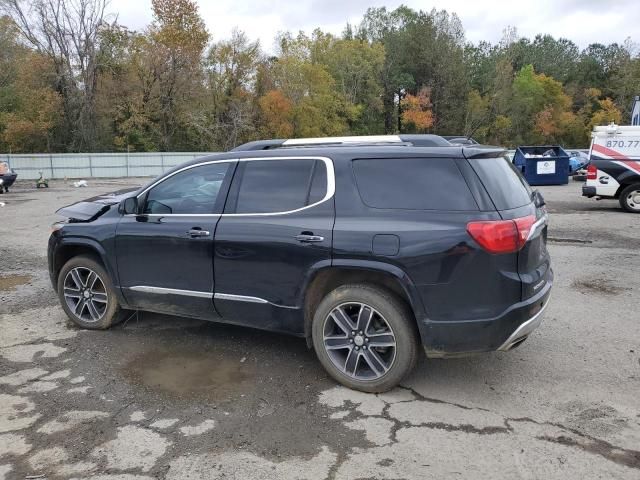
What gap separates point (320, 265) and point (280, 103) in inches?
1764

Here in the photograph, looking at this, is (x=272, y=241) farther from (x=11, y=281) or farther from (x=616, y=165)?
(x=616, y=165)

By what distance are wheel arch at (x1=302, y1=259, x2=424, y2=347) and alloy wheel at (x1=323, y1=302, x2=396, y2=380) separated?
19cm

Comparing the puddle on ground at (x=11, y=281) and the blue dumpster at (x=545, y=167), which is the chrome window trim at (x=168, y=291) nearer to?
the puddle on ground at (x=11, y=281)

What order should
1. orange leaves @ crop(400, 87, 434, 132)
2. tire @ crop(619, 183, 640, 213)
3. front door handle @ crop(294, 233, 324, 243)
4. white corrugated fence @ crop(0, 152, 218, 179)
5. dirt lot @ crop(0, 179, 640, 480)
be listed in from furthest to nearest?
orange leaves @ crop(400, 87, 434, 132) < white corrugated fence @ crop(0, 152, 218, 179) < tire @ crop(619, 183, 640, 213) < front door handle @ crop(294, 233, 324, 243) < dirt lot @ crop(0, 179, 640, 480)

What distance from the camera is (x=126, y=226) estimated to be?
4.78m

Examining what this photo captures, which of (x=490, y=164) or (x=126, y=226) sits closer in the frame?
(x=490, y=164)

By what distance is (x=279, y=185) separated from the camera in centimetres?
417

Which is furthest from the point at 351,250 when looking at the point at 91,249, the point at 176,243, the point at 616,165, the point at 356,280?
the point at 616,165

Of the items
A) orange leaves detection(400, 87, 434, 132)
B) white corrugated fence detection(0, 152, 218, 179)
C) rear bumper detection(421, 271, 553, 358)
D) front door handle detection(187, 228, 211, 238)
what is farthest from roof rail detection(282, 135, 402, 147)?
orange leaves detection(400, 87, 434, 132)

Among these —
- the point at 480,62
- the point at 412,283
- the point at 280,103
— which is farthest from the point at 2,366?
the point at 480,62

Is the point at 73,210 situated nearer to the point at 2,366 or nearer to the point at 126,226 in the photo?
the point at 126,226

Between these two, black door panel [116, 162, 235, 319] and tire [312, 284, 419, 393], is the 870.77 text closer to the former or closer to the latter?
tire [312, 284, 419, 393]

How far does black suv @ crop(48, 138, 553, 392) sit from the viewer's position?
349 cm

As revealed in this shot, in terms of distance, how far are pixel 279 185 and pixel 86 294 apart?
2418 millimetres
